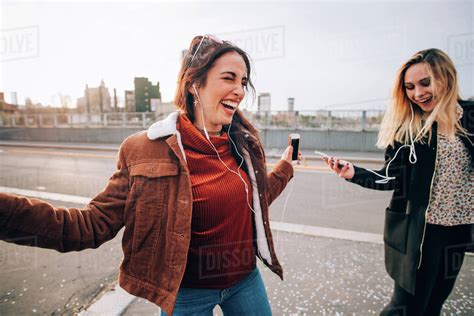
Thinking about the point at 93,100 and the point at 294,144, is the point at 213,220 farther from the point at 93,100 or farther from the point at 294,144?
the point at 93,100

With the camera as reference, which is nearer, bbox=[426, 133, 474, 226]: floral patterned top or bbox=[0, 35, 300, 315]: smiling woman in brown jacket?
bbox=[0, 35, 300, 315]: smiling woman in brown jacket

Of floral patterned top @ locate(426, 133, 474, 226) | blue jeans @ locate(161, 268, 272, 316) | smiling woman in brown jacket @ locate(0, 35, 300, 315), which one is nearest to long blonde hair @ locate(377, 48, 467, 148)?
floral patterned top @ locate(426, 133, 474, 226)

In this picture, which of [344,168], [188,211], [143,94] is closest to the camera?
[188,211]

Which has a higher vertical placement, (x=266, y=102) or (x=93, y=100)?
(x=93, y=100)

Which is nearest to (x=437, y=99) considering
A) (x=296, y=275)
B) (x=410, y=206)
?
(x=410, y=206)

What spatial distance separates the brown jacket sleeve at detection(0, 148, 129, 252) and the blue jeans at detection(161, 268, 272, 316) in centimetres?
53

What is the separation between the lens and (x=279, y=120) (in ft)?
52.3

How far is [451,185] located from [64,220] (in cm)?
231

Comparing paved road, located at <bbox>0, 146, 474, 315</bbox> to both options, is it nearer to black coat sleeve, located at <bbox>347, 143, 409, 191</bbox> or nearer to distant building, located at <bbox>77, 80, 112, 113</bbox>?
black coat sleeve, located at <bbox>347, 143, 409, 191</bbox>

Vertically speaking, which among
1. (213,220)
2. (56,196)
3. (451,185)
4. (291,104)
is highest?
(291,104)

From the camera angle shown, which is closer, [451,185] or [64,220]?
[64,220]

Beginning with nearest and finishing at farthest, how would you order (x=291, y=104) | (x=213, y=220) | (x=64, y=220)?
1. (x=64, y=220)
2. (x=213, y=220)
3. (x=291, y=104)

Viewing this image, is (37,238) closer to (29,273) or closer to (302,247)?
(29,273)

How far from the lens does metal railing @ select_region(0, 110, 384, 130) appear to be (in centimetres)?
1430
